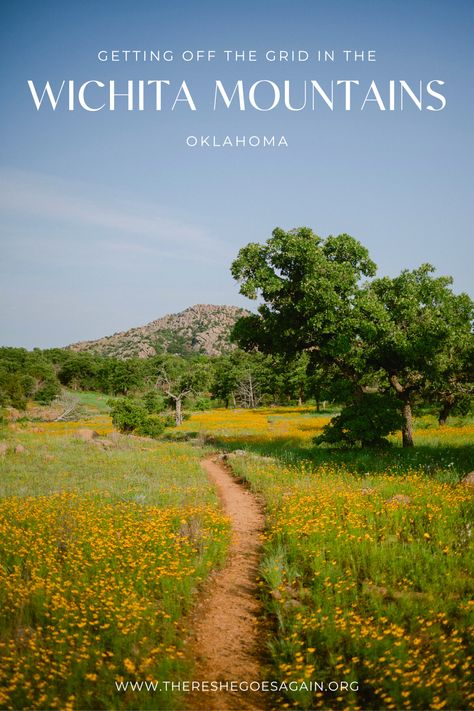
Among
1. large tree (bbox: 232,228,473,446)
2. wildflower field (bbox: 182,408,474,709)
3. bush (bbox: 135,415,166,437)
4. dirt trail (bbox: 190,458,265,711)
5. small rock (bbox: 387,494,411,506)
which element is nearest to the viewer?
wildflower field (bbox: 182,408,474,709)

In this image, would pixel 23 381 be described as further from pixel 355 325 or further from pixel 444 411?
pixel 355 325

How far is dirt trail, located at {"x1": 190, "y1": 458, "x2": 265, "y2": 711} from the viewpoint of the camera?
5.05 metres

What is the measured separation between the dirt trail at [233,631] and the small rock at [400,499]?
137 inches

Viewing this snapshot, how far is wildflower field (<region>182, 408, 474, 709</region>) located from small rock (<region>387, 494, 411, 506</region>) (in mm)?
49

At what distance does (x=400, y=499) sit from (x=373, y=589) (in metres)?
4.49

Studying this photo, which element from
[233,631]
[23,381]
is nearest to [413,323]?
[233,631]

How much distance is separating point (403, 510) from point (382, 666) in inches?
206

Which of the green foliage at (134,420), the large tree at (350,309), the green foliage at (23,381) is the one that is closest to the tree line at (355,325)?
the large tree at (350,309)

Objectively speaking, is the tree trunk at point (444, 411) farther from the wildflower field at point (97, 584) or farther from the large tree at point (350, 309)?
the wildflower field at point (97, 584)

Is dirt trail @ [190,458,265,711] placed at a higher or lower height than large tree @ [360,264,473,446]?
lower

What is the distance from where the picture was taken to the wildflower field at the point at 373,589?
194 inches

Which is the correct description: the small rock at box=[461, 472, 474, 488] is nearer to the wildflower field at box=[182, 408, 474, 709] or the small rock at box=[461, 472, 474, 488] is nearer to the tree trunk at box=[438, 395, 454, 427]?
the wildflower field at box=[182, 408, 474, 709]

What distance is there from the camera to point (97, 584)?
275 inches


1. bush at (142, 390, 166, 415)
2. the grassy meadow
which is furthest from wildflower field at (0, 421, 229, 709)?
bush at (142, 390, 166, 415)
